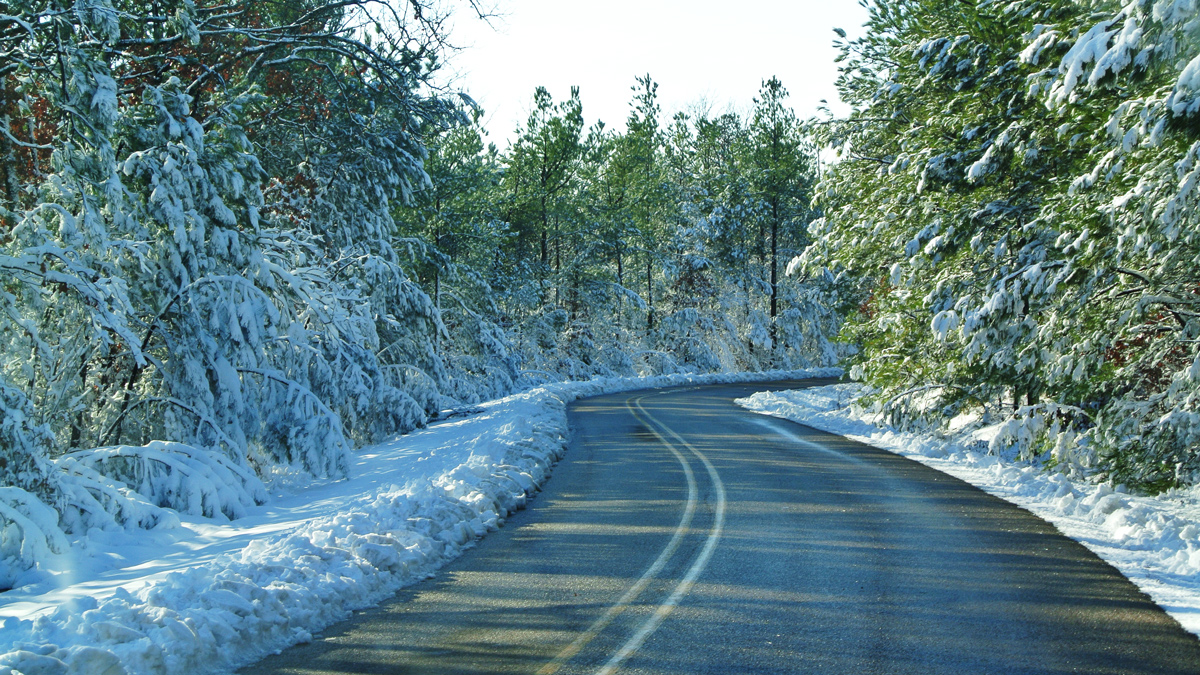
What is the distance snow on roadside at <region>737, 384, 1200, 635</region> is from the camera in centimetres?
707

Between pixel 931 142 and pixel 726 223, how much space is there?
3797 cm

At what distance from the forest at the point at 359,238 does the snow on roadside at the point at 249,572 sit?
728 mm

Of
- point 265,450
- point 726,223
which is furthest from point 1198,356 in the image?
point 726,223

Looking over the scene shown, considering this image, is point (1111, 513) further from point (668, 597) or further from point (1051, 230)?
point (668, 597)

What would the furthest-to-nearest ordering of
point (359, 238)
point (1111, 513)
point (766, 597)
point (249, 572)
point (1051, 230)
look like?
point (359, 238) → point (1051, 230) → point (1111, 513) → point (249, 572) → point (766, 597)

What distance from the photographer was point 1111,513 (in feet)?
31.6

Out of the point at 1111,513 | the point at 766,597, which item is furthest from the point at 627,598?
the point at 1111,513

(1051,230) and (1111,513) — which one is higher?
(1051,230)

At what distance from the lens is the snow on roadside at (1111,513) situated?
Result: 23.2 feet

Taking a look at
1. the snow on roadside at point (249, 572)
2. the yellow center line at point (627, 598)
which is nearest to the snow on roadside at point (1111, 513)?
the yellow center line at point (627, 598)

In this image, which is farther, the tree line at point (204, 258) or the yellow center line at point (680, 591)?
the tree line at point (204, 258)

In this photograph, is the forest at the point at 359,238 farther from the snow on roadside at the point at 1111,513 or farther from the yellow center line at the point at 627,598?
the yellow center line at the point at 627,598

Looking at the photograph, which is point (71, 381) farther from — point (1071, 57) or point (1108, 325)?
point (1108, 325)

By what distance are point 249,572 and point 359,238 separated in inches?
722
